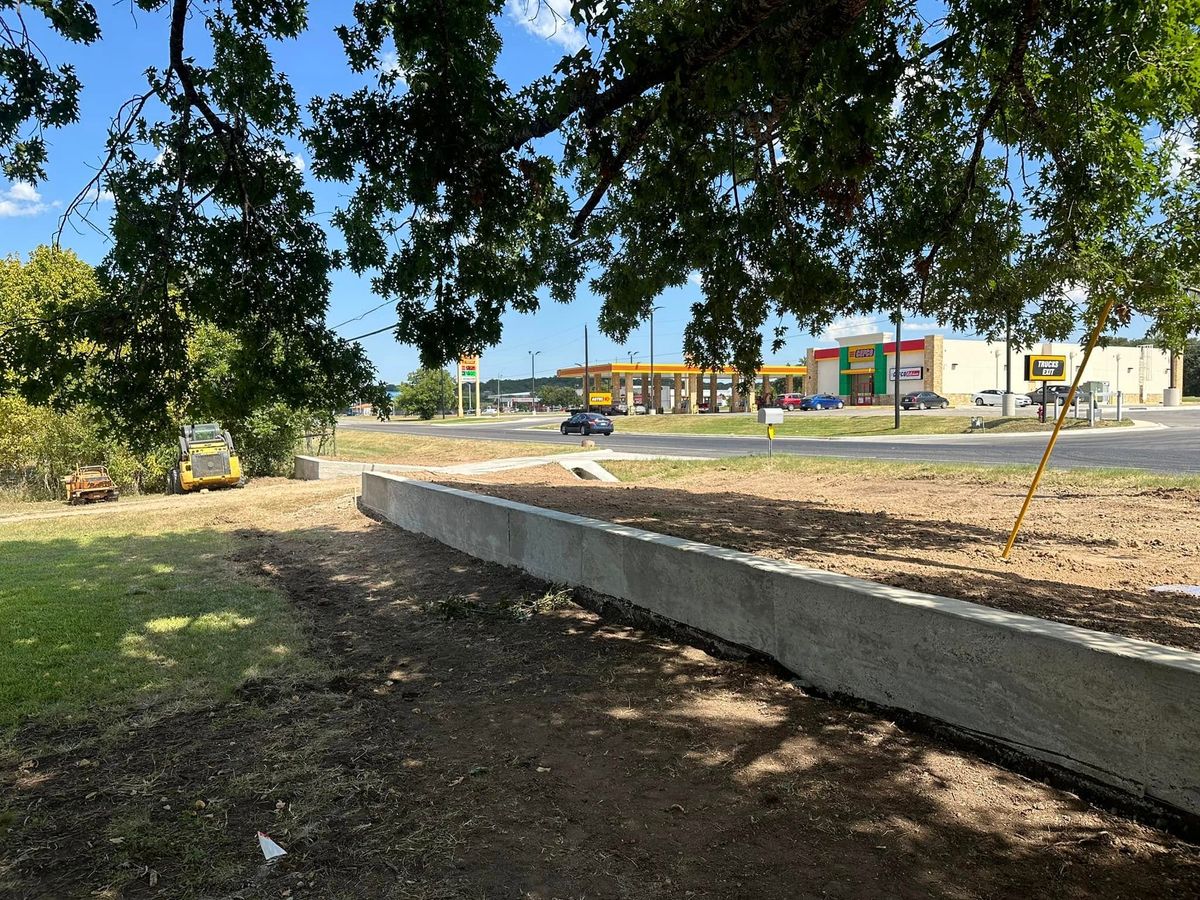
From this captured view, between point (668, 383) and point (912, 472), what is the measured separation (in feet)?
276

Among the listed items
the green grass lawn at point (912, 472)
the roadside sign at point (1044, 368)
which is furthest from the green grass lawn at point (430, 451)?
the roadside sign at point (1044, 368)

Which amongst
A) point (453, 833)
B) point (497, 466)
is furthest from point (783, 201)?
point (497, 466)

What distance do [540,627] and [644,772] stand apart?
2.66m

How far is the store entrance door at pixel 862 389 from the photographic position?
235 ft

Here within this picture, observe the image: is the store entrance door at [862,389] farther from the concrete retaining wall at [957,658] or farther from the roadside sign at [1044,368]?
the concrete retaining wall at [957,658]

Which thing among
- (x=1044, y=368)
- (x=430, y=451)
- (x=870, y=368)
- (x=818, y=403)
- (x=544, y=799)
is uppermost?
(x=870, y=368)

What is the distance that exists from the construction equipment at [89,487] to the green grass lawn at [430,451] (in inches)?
342

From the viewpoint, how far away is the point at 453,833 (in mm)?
3324

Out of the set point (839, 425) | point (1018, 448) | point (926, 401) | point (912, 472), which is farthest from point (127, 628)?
point (926, 401)

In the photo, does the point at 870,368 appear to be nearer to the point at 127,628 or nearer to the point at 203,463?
the point at 203,463

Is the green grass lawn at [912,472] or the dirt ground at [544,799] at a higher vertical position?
the green grass lawn at [912,472]

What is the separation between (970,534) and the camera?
303 inches

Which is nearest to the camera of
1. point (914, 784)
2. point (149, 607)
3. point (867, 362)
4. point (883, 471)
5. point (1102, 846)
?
point (1102, 846)

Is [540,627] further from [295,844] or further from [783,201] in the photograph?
[783,201]
